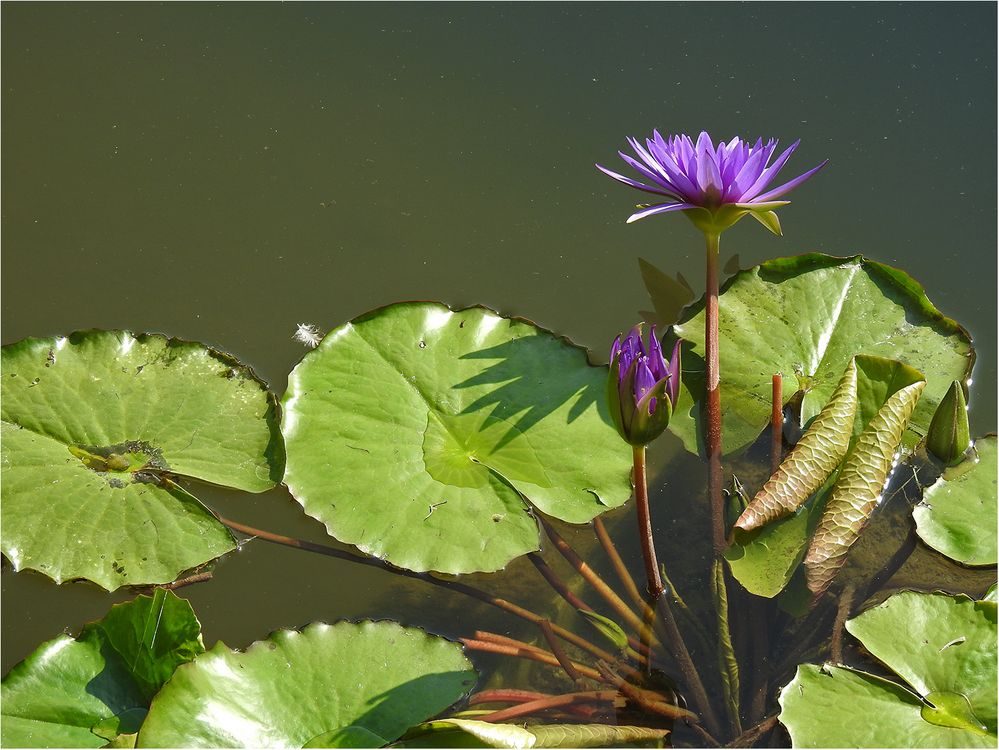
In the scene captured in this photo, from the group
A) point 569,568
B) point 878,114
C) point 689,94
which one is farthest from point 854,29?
point 569,568

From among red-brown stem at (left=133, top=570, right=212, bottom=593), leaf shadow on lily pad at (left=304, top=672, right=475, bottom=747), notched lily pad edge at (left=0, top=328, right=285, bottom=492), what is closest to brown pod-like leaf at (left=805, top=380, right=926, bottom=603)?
leaf shadow on lily pad at (left=304, top=672, right=475, bottom=747)

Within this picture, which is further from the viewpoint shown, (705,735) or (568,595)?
(568,595)

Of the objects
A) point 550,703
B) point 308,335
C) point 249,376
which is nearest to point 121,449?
point 249,376

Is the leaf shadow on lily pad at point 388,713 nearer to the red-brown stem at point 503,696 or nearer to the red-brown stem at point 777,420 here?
the red-brown stem at point 503,696

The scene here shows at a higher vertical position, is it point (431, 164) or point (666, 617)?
point (431, 164)

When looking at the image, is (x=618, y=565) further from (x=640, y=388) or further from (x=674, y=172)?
(x=674, y=172)
